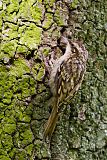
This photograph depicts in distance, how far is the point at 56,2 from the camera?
1.92 metres

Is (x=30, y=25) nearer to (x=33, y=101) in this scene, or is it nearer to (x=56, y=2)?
(x=56, y=2)

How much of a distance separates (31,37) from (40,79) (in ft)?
0.53

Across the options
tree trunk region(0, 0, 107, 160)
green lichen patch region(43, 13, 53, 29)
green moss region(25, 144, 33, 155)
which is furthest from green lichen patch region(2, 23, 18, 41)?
green moss region(25, 144, 33, 155)

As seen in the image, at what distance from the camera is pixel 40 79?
1.86 metres

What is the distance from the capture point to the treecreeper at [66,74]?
1.87 m

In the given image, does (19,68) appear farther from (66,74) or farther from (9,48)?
(66,74)

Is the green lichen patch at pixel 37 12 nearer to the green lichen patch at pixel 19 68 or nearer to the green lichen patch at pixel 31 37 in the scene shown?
the green lichen patch at pixel 31 37

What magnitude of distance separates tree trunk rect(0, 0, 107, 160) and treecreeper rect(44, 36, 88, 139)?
3 centimetres

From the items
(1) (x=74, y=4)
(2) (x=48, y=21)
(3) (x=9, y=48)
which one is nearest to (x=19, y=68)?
(3) (x=9, y=48)

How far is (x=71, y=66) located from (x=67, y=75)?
0.13 ft

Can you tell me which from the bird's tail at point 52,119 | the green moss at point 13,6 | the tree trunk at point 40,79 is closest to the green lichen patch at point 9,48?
the tree trunk at point 40,79

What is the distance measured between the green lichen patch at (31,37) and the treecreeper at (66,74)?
10 cm

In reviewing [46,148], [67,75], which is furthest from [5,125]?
[67,75]

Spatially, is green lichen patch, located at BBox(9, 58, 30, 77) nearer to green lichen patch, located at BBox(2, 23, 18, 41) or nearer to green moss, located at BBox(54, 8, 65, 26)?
green lichen patch, located at BBox(2, 23, 18, 41)
